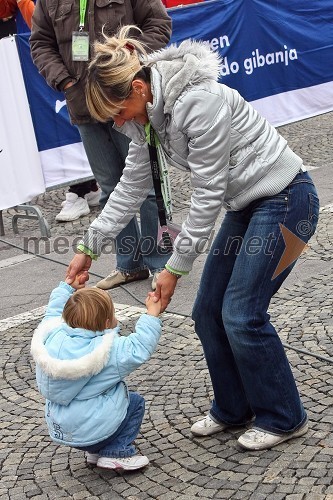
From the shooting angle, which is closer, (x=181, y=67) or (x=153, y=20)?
(x=181, y=67)

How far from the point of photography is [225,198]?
12.7ft

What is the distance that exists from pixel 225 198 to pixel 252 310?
0.47 m

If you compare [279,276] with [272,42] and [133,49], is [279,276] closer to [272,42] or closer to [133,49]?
[133,49]

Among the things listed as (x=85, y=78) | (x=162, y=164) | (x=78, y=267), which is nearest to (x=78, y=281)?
(x=78, y=267)

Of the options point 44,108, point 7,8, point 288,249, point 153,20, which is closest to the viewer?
point 288,249

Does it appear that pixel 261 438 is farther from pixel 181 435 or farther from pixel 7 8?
pixel 7 8

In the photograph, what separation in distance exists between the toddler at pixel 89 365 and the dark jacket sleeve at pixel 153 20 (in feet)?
9.91

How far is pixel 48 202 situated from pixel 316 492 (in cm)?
593

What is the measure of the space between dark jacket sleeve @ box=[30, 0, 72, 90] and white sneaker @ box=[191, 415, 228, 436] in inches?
128

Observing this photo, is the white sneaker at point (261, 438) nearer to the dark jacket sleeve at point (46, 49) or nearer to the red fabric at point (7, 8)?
the dark jacket sleeve at point (46, 49)

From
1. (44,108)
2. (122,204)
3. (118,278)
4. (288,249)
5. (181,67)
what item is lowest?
(118,278)

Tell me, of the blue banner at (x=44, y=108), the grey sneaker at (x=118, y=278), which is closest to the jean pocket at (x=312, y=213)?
the grey sneaker at (x=118, y=278)

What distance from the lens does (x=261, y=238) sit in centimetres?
377

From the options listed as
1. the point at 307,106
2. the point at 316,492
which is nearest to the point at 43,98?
the point at 307,106
